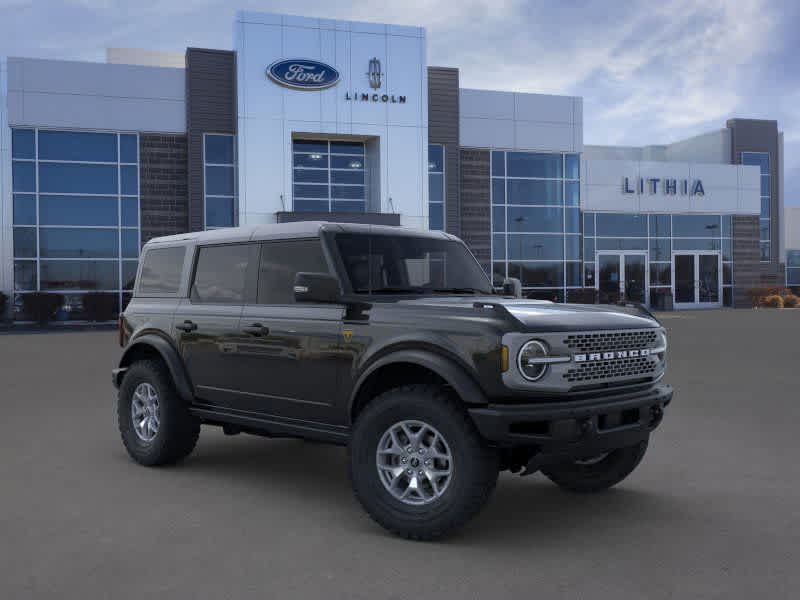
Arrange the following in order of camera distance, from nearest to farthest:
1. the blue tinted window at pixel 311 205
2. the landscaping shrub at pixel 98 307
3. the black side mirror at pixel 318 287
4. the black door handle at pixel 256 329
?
the black side mirror at pixel 318 287
the black door handle at pixel 256 329
the landscaping shrub at pixel 98 307
the blue tinted window at pixel 311 205

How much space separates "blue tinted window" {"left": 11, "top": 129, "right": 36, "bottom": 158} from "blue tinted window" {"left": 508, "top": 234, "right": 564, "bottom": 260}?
18.7m

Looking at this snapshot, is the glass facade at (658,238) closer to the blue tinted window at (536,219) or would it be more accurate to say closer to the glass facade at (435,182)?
the blue tinted window at (536,219)

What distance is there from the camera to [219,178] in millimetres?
29938

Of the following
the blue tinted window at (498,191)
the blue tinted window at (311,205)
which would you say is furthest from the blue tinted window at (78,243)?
the blue tinted window at (498,191)

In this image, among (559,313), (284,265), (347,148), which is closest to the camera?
(559,313)

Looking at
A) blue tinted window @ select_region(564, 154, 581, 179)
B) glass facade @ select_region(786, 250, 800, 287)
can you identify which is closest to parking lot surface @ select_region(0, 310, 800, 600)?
blue tinted window @ select_region(564, 154, 581, 179)

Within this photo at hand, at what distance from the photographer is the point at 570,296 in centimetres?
3562

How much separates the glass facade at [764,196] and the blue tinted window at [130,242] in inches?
1324

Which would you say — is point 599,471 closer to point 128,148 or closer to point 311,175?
point 311,175

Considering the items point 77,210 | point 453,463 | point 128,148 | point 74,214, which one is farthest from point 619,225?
point 453,463

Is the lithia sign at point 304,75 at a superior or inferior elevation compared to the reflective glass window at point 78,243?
superior

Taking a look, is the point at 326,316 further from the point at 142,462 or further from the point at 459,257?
the point at 142,462

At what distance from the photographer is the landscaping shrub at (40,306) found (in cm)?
2783

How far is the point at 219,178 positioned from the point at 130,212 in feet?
11.2
